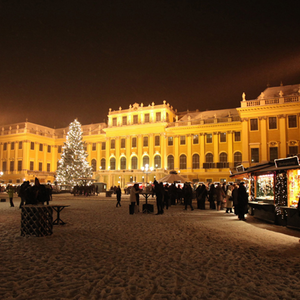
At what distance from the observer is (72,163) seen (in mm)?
42219

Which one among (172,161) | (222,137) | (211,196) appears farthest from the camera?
(172,161)

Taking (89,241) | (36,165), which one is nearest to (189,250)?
(89,241)

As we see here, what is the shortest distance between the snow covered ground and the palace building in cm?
3348

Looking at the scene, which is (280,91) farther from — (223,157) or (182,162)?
(182,162)

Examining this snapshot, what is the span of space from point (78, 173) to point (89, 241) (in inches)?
1394

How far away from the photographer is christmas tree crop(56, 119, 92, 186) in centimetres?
4181

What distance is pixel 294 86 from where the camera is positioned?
42.5 metres

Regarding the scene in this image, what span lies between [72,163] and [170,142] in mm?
17407

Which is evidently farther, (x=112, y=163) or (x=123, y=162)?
(x=112, y=163)

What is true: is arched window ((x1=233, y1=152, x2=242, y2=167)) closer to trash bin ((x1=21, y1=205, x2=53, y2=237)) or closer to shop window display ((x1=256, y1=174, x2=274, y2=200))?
shop window display ((x1=256, y1=174, x2=274, y2=200))

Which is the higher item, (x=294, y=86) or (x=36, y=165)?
(x=294, y=86)

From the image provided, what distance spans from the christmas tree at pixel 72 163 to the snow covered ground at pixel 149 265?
3334cm

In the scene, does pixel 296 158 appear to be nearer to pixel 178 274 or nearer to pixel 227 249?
pixel 227 249

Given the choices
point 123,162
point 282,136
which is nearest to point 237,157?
→ point 282,136
